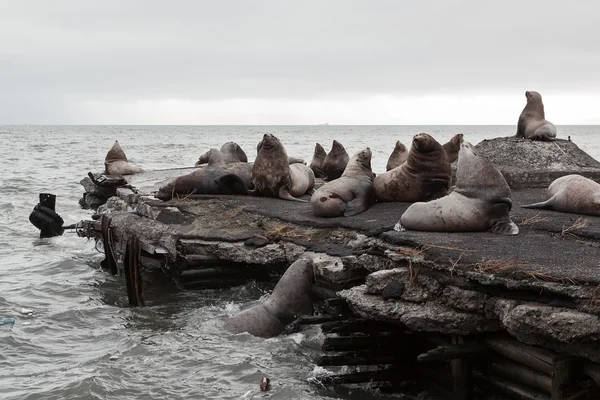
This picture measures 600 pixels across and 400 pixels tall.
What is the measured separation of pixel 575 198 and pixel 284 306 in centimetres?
405

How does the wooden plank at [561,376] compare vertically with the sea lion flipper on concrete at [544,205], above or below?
below

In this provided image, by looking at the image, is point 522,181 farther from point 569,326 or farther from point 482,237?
point 569,326

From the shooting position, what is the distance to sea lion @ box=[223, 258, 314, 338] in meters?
8.19

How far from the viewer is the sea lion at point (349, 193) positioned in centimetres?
994

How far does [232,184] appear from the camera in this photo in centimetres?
1276

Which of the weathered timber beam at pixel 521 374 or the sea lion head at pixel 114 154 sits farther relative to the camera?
the sea lion head at pixel 114 154

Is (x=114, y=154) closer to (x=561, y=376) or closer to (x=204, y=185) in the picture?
(x=204, y=185)

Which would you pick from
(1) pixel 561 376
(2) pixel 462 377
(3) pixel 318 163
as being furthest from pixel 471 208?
(3) pixel 318 163

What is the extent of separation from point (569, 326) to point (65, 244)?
12455mm

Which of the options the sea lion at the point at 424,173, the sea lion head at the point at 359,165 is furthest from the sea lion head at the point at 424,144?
the sea lion head at the point at 359,165

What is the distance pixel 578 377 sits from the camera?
17.3 feet

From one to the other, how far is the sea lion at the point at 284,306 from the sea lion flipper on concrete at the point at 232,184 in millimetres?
4556

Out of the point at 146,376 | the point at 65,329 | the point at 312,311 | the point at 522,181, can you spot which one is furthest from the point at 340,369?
the point at 522,181

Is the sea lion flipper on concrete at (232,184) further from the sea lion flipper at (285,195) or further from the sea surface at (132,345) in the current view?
the sea surface at (132,345)
